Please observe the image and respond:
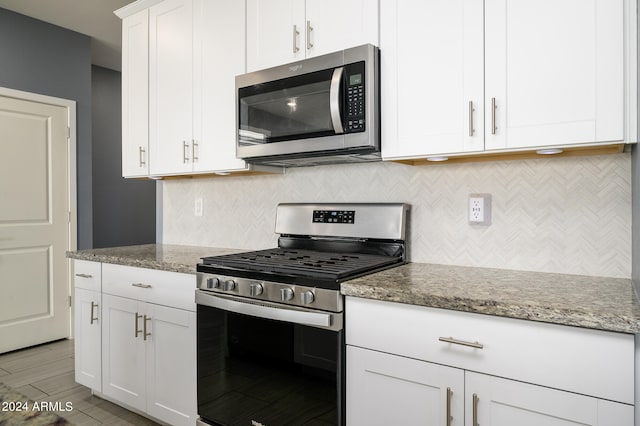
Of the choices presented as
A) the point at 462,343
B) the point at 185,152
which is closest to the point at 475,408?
the point at 462,343

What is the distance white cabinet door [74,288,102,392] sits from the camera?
2.35 meters

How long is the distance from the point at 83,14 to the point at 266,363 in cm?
346

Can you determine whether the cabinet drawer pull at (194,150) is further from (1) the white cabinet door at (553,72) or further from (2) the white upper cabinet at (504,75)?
(1) the white cabinet door at (553,72)

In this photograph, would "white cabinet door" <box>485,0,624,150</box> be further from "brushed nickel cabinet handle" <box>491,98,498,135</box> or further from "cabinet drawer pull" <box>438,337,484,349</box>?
"cabinet drawer pull" <box>438,337,484,349</box>

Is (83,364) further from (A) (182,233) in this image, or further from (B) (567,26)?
(B) (567,26)

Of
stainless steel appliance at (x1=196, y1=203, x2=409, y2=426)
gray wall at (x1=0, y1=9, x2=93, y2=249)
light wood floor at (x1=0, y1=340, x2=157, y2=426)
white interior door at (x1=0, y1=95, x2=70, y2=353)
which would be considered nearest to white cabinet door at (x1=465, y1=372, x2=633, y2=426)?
stainless steel appliance at (x1=196, y1=203, x2=409, y2=426)

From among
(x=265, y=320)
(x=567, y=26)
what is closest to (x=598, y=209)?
(x=567, y=26)

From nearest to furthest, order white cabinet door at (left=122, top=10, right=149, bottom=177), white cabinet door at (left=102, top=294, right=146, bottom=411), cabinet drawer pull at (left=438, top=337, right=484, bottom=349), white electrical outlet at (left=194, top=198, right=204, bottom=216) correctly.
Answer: cabinet drawer pull at (left=438, top=337, right=484, bottom=349), white cabinet door at (left=102, top=294, right=146, bottom=411), white cabinet door at (left=122, top=10, right=149, bottom=177), white electrical outlet at (left=194, top=198, right=204, bottom=216)

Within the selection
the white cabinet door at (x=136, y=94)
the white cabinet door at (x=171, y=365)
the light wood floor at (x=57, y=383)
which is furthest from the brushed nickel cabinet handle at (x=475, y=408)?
the white cabinet door at (x=136, y=94)

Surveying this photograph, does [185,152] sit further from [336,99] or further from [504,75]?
[504,75]

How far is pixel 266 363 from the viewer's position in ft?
5.37

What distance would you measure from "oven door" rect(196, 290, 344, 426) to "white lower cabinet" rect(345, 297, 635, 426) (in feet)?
0.26

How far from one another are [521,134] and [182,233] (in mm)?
2234

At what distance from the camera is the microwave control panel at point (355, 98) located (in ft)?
5.57
